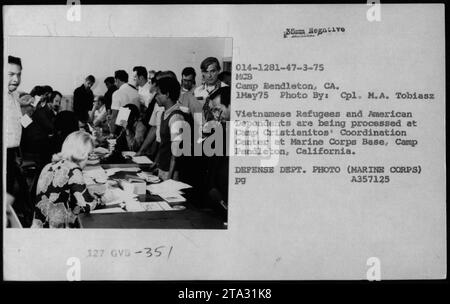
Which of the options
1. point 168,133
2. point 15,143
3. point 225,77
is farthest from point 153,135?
point 15,143

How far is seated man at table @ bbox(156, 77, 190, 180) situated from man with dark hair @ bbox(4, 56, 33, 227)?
38 cm

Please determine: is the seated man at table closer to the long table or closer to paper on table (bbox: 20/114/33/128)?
the long table

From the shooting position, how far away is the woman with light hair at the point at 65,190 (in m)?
1.01

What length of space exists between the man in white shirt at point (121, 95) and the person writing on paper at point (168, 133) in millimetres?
67

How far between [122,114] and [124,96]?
5cm

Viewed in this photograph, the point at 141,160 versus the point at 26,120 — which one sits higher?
the point at 26,120

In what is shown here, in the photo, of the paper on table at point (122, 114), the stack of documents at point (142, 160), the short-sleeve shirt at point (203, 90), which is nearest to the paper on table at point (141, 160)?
the stack of documents at point (142, 160)

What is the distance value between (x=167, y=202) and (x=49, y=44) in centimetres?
53

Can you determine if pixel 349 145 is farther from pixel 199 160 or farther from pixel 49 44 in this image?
pixel 49 44

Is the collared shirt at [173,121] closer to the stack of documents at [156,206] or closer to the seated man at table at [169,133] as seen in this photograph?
the seated man at table at [169,133]

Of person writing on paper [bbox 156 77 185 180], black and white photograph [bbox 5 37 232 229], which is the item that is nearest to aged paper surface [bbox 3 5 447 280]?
black and white photograph [bbox 5 37 232 229]

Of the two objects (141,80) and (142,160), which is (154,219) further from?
(141,80)

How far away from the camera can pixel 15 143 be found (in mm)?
1018
